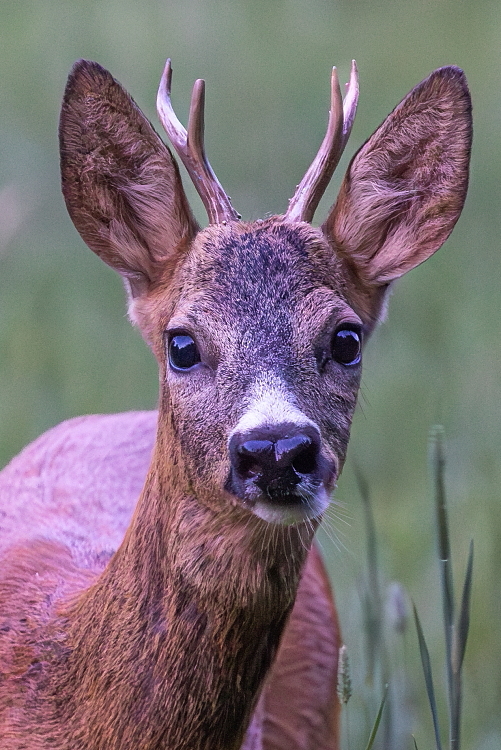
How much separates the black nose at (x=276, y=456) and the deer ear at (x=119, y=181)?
875 mm

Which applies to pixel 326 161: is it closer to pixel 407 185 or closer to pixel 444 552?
pixel 407 185

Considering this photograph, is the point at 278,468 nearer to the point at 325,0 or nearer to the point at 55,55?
the point at 55,55

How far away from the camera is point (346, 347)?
133 inches

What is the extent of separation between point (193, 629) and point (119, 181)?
1.26 m

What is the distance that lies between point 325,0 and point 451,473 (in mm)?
6044

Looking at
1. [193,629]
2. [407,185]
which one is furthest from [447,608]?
[407,185]

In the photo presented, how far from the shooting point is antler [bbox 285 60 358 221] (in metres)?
3.52

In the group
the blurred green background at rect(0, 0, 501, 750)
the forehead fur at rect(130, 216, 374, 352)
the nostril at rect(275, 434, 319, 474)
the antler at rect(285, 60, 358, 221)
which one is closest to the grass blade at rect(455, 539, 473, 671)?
the blurred green background at rect(0, 0, 501, 750)

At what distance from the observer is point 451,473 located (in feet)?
20.5

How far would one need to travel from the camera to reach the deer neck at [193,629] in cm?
324

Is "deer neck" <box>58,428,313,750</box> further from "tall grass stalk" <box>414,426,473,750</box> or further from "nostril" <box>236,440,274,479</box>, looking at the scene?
"tall grass stalk" <box>414,426,473,750</box>

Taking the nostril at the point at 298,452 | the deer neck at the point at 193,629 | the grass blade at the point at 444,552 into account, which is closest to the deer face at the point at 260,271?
the nostril at the point at 298,452

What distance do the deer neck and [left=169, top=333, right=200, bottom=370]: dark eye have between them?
A: 27cm

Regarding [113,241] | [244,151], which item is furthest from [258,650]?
[244,151]
